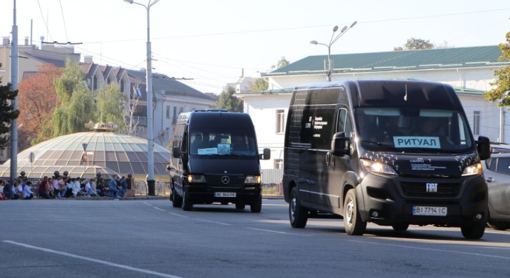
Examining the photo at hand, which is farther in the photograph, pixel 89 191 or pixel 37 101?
pixel 37 101

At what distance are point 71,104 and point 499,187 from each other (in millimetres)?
79054

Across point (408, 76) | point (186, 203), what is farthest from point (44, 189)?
point (408, 76)

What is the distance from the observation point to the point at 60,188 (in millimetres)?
47156

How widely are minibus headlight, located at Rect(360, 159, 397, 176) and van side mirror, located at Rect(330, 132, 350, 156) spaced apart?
0.58 meters

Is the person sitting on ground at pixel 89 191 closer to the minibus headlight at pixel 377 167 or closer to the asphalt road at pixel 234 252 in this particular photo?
the asphalt road at pixel 234 252

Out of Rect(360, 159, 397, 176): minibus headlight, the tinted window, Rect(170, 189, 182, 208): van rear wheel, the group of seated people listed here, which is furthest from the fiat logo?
the group of seated people

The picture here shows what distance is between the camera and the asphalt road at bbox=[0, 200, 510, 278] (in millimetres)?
10430

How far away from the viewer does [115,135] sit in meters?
87.6

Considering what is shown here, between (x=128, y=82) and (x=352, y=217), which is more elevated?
(x=128, y=82)

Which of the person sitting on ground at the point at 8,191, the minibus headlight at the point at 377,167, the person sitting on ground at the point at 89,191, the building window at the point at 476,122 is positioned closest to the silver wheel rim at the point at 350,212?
the minibus headlight at the point at 377,167

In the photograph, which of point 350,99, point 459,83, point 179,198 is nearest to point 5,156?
point 459,83

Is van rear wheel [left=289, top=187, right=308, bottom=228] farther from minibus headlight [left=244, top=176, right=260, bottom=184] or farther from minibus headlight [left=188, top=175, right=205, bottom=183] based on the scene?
minibus headlight [left=188, top=175, right=205, bottom=183]

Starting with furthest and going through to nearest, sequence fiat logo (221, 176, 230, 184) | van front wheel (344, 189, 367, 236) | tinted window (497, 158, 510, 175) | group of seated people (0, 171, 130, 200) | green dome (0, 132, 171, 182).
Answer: green dome (0, 132, 171, 182) < group of seated people (0, 171, 130, 200) < fiat logo (221, 176, 230, 184) < tinted window (497, 158, 510, 175) < van front wheel (344, 189, 367, 236)

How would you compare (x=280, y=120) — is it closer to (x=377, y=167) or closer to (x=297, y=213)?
(x=297, y=213)
